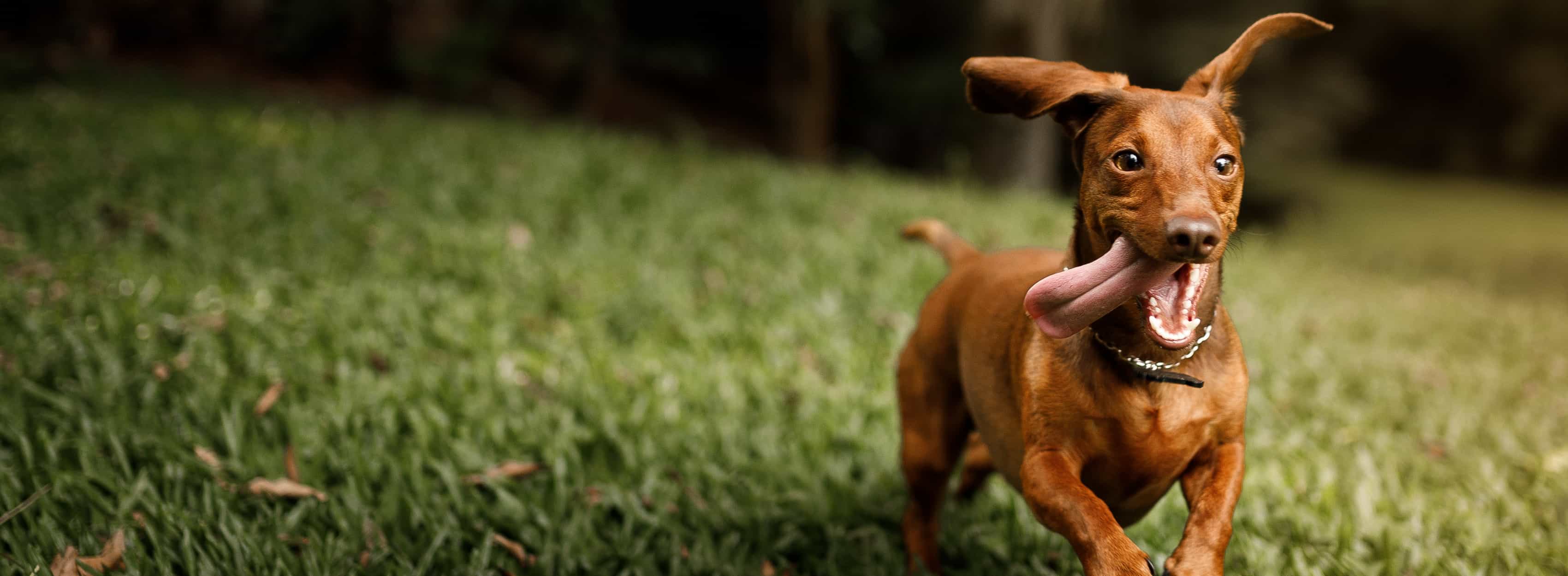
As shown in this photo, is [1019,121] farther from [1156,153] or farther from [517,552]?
[1156,153]

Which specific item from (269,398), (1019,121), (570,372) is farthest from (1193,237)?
(1019,121)

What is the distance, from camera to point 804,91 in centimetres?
1164

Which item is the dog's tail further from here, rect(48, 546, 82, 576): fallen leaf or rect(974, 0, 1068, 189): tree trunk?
rect(974, 0, 1068, 189): tree trunk

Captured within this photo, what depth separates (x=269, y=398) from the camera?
3.86m

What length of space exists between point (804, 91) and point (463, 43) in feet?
14.7

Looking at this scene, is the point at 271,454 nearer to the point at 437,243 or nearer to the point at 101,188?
the point at 437,243

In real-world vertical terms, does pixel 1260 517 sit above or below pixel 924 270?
above

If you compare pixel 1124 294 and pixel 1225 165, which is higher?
pixel 1225 165

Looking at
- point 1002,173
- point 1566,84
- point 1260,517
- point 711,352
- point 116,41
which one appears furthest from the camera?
point 1566,84

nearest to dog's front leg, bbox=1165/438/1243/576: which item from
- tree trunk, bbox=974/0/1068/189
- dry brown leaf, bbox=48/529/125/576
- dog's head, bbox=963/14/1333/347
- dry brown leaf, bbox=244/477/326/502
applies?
dog's head, bbox=963/14/1333/347

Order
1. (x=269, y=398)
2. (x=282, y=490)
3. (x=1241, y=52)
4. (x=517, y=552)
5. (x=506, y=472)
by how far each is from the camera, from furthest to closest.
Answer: (x=269, y=398)
(x=506, y=472)
(x=282, y=490)
(x=517, y=552)
(x=1241, y=52)

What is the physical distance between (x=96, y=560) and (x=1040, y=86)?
279 cm

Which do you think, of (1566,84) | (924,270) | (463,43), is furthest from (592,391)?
(1566,84)

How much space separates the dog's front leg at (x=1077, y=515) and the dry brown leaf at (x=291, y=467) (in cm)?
256
